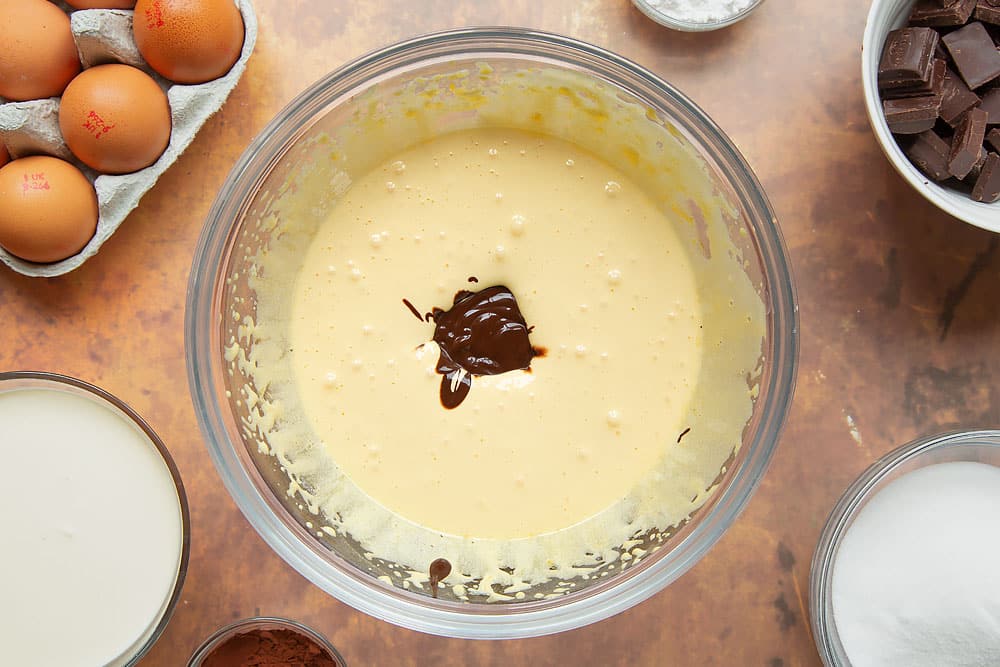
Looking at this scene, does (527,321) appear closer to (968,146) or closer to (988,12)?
(968,146)

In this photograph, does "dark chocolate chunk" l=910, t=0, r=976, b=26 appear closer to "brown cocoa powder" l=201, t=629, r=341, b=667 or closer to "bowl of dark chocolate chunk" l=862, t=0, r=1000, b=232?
"bowl of dark chocolate chunk" l=862, t=0, r=1000, b=232

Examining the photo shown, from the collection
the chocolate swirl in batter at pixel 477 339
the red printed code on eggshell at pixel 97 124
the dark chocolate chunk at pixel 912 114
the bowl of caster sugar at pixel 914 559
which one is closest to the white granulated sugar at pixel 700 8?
the dark chocolate chunk at pixel 912 114

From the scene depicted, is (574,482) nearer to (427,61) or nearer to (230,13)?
(427,61)

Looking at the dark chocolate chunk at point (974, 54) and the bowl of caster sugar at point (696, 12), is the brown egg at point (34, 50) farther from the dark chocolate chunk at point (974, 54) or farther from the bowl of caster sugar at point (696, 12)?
the dark chocolate chunk at point (974, 54)

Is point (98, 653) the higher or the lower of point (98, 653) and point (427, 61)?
the lower

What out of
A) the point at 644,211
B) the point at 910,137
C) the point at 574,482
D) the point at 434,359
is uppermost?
the point at 910,137

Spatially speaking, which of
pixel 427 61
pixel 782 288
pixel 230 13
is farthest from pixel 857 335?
pixel 230 13
